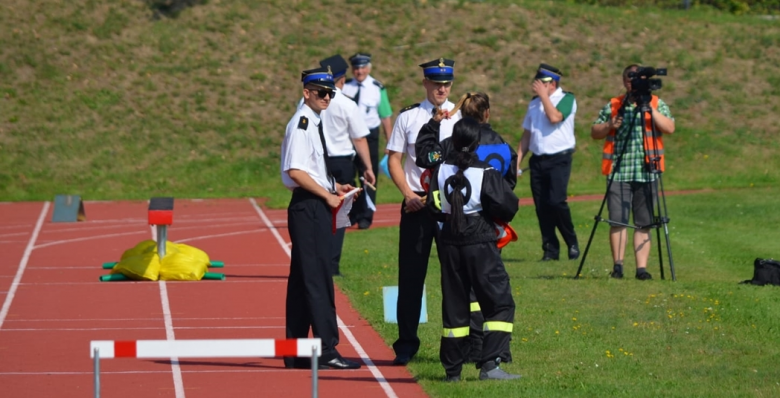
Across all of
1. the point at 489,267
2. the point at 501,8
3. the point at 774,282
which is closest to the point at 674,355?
the point at 489,267

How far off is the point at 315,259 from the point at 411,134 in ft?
3.68

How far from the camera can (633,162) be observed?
12195 mm

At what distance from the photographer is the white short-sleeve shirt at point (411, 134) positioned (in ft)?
28.4

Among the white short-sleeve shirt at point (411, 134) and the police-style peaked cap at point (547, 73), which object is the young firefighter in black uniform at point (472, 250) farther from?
the police-style peaked cap at point (547, 73)

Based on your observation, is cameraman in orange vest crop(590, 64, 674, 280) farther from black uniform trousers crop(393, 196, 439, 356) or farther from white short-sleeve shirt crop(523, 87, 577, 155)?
black uniform trousers crop(393, 196, 439, 356)

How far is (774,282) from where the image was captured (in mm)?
11719

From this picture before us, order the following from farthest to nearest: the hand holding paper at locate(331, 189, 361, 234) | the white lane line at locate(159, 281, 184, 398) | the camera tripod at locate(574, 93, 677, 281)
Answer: the camera tripod at locate(574, 93, 677, 281) → the hand holding paper at locate(331, 189, 361, 234) → the white lane line at locate(159, 281, 184, 398)

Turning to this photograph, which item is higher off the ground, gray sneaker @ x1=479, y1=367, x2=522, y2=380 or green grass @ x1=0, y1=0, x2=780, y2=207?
gray sneaker @ x1=479, y1=367, x2=522, y2=380

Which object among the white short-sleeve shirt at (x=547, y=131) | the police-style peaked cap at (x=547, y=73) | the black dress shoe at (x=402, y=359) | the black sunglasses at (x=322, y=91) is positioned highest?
the black sunglasses at (x=322, y=91)

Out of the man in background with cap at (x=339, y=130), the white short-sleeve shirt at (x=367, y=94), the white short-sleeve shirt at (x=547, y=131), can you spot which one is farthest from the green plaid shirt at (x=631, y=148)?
the white short-sleeve shirt at (x=367, y=94)

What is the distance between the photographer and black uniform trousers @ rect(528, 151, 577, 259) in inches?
548

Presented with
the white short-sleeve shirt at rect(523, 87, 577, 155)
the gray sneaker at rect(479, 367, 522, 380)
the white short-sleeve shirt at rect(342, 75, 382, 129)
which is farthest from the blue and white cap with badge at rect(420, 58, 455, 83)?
the white short-sleeve shirt at rect(342, 75, 382, 129)

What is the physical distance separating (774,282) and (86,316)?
6.42 m

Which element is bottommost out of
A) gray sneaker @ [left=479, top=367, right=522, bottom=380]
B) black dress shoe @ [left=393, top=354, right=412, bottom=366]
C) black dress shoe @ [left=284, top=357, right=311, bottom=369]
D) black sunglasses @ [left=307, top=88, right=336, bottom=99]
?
black dress shoe @ [left=284, top=357, right=311, bottom=369]
